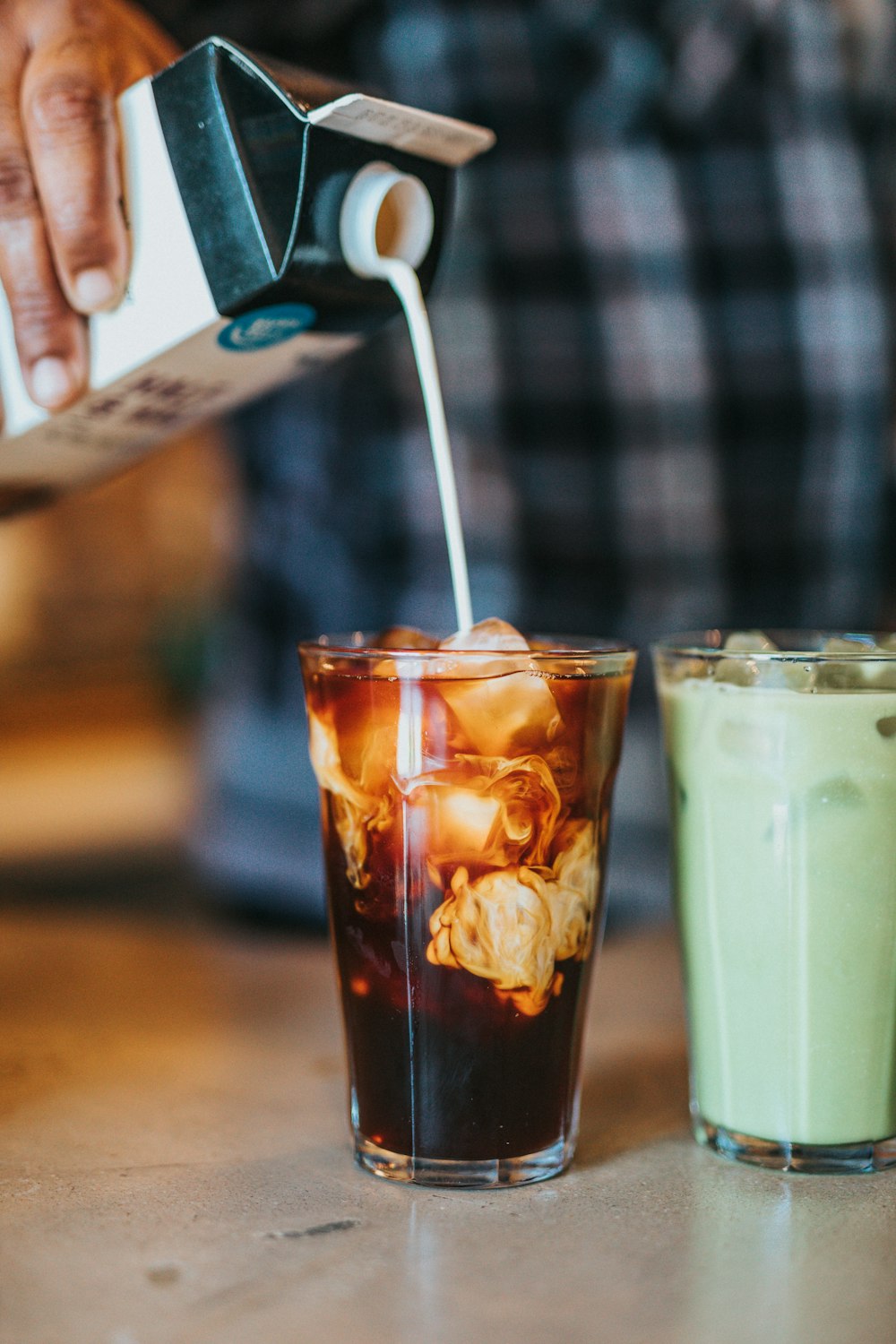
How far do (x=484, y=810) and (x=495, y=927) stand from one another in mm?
61

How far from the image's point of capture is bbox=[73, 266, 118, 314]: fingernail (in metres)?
0.77

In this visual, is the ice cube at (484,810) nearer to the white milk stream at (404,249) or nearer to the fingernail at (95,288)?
the white milk stream at (404,249)

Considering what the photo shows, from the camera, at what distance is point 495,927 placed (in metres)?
0.65

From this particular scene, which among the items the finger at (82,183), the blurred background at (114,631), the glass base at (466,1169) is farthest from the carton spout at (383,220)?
the blurred background at (114,631)

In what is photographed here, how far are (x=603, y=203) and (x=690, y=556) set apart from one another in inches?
16.1

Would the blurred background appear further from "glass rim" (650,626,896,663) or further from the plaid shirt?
"glass rim" (650,626,896,663)

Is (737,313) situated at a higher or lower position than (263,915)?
higher

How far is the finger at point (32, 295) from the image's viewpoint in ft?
2.60

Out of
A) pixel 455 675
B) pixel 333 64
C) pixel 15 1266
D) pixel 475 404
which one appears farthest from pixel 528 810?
pixel 333 64

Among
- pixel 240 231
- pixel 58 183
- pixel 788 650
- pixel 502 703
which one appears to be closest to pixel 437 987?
pixel 502 703

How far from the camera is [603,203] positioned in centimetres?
144

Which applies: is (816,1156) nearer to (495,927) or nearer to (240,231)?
(495,927)

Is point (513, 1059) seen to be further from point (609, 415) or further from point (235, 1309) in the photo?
point (609, 415)

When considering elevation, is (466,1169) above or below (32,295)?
below
